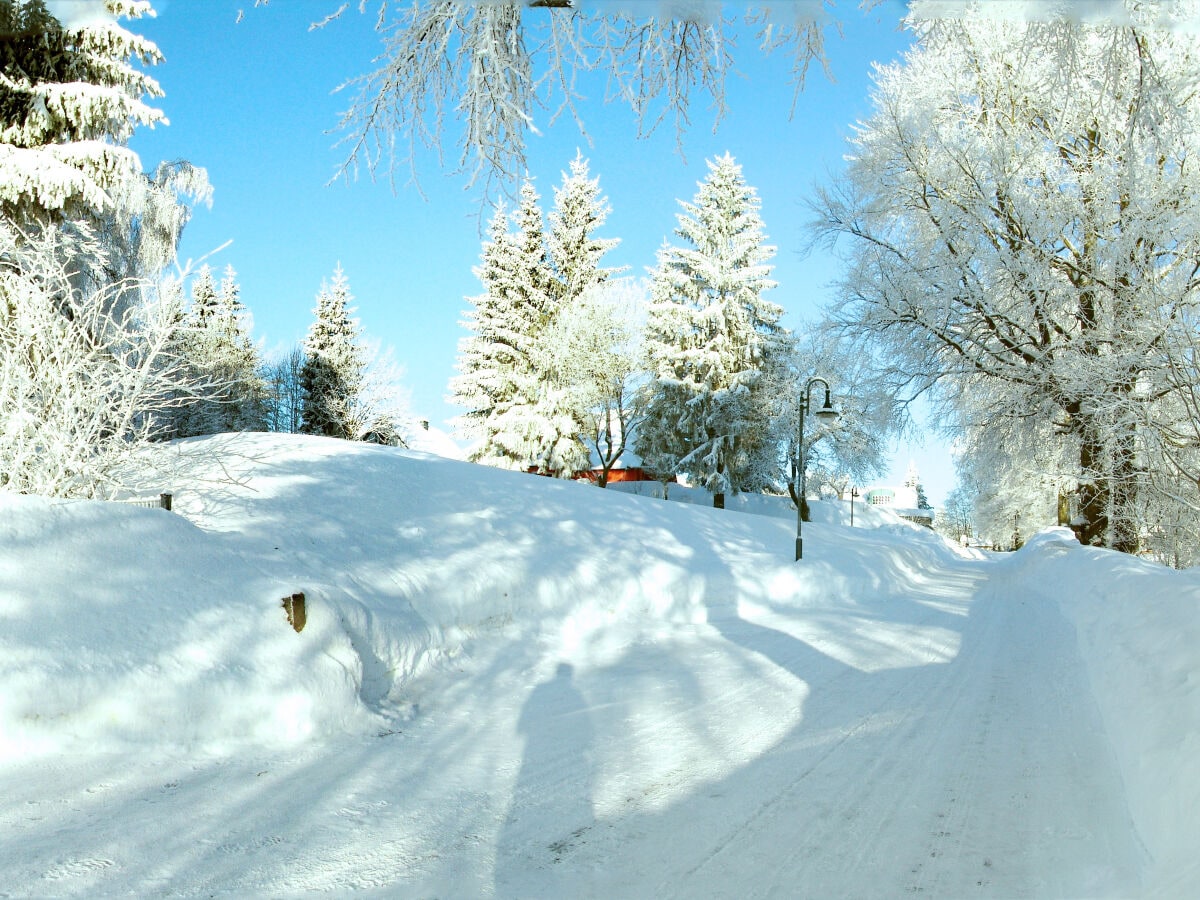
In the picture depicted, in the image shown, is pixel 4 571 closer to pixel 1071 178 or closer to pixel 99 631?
pixel 99 631

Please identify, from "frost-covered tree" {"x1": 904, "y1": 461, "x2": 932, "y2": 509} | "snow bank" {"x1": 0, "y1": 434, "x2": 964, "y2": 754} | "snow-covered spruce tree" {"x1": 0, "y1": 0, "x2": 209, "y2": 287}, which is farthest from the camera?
"frost-covered tree" {"x1": 904, "y1": 461, "x2": 932, "y2": 509}

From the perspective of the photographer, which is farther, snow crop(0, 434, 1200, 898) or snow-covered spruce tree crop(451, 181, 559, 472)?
snow-covered spruce tree crop(451, 181, 559, 472)

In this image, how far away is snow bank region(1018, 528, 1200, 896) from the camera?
315 cm

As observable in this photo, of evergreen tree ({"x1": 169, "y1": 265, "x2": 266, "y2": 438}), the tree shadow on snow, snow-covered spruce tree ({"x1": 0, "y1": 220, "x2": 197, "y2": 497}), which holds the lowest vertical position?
the tree shadow on snow

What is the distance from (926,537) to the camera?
47.0 m

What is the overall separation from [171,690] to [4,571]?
123 cm

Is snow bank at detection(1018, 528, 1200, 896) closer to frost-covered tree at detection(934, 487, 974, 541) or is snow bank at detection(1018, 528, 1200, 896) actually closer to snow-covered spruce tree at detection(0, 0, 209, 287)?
snow-covered spruce tree at detection(0, 0, 209, 287)

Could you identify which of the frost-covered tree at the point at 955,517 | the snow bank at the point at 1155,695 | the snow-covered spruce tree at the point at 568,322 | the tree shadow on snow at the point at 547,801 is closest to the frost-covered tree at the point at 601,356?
the snow-covered spruce tree at the point at 568,322

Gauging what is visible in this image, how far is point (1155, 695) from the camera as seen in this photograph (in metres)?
4.72

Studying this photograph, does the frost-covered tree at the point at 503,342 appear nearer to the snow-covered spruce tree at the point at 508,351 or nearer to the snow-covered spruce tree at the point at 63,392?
the snow-covered spruce tree at the point at 508,351

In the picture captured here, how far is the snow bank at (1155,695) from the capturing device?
3.15 m

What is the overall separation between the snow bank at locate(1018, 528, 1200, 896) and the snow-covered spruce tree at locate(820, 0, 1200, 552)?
4.73 meters

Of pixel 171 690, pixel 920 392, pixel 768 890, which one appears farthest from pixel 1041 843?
pixel 920 392

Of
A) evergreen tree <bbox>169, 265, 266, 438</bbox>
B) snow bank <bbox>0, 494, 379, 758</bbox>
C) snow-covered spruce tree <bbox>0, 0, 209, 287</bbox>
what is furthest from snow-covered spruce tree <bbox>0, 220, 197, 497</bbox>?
evergreen tree <bbox>169, 265, 266, 438</bbox>
